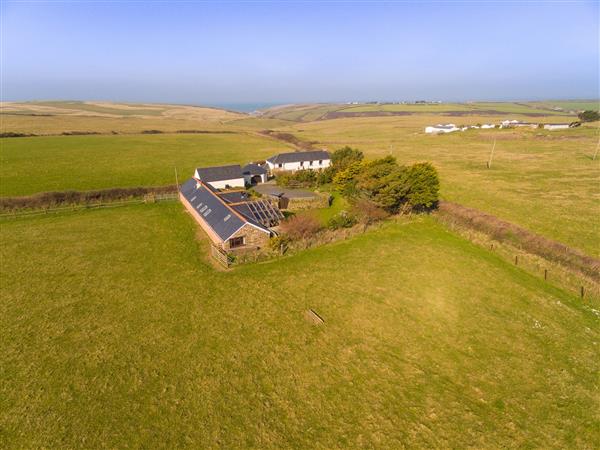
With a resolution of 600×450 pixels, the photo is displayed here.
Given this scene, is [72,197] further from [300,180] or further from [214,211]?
[300,180]

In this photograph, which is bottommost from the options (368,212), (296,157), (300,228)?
(300,228)

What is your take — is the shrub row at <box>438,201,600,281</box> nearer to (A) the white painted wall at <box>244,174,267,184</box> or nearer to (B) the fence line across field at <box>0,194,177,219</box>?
(A) the white painted wall at <box>244,174,267,184</box>

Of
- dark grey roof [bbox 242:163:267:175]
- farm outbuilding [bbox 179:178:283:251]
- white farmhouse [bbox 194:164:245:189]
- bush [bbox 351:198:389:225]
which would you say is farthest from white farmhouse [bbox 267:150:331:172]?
bush [bbox 351:198:389:225]

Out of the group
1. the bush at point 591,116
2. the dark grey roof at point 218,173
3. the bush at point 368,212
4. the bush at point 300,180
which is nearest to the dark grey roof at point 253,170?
the dark grey roof at point 218,173

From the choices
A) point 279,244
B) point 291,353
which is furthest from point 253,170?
point 291,353

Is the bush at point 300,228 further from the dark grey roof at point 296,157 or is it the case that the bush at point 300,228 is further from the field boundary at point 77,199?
the dark grey roof at point 296,157

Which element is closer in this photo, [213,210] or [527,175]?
[213,210]

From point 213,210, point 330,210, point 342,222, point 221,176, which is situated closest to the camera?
point 342,222
